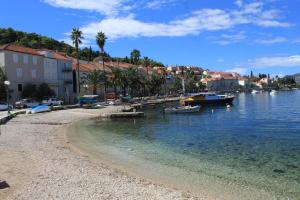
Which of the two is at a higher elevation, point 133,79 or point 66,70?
point 66,70

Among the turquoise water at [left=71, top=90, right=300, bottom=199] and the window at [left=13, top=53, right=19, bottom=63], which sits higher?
the window at [left=13, top=53, right=19, bottom=63]

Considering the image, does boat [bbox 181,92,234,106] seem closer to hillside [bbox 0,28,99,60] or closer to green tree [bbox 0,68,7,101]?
green tree [bbox 0,68,7,101]

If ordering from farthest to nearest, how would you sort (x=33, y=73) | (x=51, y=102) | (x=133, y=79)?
(x=133, y=79) → (x=33, y=73) → (x=51, y=102)

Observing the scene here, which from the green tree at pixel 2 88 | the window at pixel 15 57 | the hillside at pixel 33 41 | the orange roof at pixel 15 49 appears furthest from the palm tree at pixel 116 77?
the green tree at pixel 2 88

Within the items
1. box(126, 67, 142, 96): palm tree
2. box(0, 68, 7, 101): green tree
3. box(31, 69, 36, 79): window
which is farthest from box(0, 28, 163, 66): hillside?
box(0, 68, 7, 101): green tree

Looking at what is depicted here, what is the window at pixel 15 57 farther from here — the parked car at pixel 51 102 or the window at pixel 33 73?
the parked car at pixel 51 102

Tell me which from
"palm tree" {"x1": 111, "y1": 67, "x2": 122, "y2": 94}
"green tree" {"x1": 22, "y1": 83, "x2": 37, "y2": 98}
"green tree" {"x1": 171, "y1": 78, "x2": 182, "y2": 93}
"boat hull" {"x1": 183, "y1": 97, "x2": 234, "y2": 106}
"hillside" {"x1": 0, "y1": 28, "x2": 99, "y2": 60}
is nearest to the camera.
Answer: "green tree" {"x1": 22, "y1": 83, "x2": 37, "y2": 98}

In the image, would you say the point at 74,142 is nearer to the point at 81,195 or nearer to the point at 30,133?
the point at 30,133

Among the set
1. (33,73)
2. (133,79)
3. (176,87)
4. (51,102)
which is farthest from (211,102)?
(176,87)

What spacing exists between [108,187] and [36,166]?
18.2 ft

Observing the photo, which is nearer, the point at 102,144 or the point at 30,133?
the point at 102,144

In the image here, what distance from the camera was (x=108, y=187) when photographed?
16.3 m

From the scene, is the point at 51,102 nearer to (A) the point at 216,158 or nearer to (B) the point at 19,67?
(B) the point at 19,67

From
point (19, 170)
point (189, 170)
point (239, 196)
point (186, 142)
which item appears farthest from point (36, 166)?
point (186, 142)
